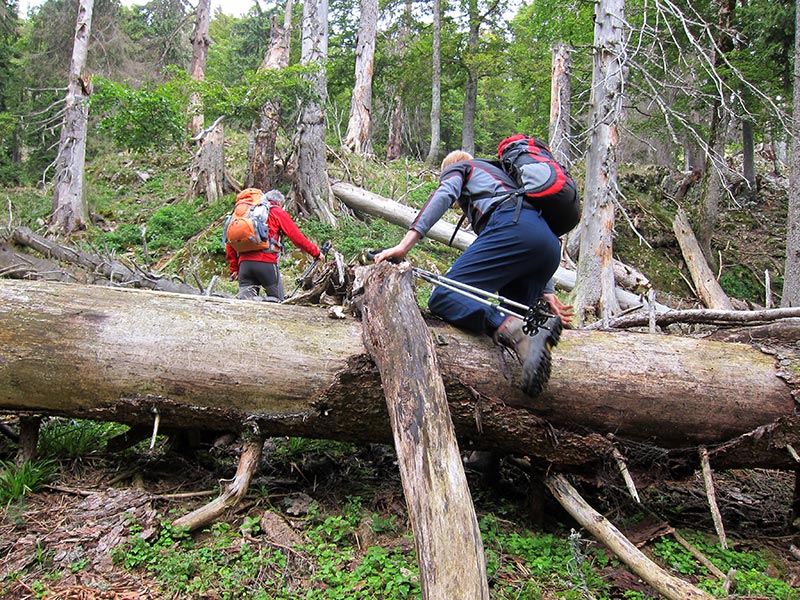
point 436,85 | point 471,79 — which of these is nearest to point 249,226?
point 436,85

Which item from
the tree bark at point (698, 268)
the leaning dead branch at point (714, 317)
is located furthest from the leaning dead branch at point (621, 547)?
the tree bark at point (698, 268)

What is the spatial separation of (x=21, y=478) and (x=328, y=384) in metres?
2.05

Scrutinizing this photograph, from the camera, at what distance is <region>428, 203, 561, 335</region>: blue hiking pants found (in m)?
3.54

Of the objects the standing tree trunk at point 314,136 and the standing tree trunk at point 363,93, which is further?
the standing tree trunk at point 363,93

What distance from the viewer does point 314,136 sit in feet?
44.7

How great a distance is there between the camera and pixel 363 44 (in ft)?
62.5

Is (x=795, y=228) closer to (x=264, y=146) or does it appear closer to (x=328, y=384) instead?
(x=328, y=384)

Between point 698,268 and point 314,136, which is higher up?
point 314,136

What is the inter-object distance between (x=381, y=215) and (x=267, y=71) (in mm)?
4273

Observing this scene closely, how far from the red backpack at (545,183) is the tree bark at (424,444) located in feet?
3.18

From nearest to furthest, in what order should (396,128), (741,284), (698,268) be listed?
1. (698,268)
2. (741,284)
3. (396,128)

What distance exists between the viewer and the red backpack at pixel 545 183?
3.54m

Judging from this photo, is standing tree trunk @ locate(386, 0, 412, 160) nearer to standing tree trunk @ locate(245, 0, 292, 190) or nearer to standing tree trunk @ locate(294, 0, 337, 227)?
standing tree trunk @ locate(294, 0, 337, 227)

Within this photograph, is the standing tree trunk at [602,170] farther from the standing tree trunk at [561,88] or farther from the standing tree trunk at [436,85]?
the standing tree trunk at [436,85]
